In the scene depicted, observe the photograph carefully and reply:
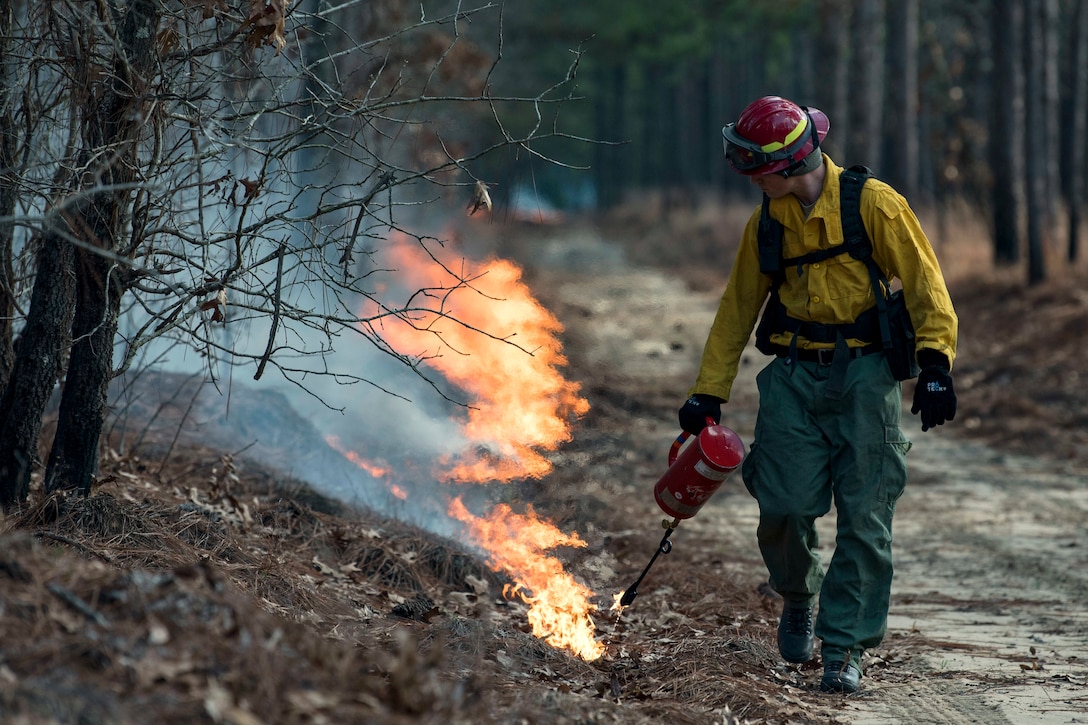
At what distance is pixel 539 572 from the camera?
5.40 meters

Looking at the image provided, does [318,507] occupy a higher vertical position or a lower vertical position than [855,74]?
lower

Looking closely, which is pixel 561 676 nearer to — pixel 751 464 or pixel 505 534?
pixel 751 464

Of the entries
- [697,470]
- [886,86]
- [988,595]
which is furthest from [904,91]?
[697,470]

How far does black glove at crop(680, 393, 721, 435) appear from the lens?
4797 mm

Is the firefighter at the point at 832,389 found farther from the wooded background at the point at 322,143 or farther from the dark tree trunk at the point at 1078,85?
the dark tree trunk at the point at 1078,85

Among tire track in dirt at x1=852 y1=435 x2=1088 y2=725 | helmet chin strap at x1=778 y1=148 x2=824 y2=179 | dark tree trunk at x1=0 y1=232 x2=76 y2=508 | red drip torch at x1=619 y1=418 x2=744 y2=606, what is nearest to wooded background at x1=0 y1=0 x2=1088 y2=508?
dark tree trunk at x1=0 y1=232 x2=76 y2=508

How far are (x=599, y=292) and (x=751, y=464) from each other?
56.3ft

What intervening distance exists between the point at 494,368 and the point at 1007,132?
11487 millimetres

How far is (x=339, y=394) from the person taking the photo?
780cm

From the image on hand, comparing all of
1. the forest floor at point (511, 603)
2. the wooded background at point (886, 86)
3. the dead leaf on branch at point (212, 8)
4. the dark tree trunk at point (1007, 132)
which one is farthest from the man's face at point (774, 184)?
the dark tree trunk at point (1007, 132)

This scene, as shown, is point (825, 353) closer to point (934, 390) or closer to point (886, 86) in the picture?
point (934, 390)

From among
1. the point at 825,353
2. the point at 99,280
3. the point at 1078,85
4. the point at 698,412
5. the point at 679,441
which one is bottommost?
the point at 679,441

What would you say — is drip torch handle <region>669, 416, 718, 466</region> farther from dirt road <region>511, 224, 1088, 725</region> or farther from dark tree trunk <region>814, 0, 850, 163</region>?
dark tree trunk <region>814, 0, 850, 163</region>

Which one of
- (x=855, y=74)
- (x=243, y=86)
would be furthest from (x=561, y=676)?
(x=855, y=74)
